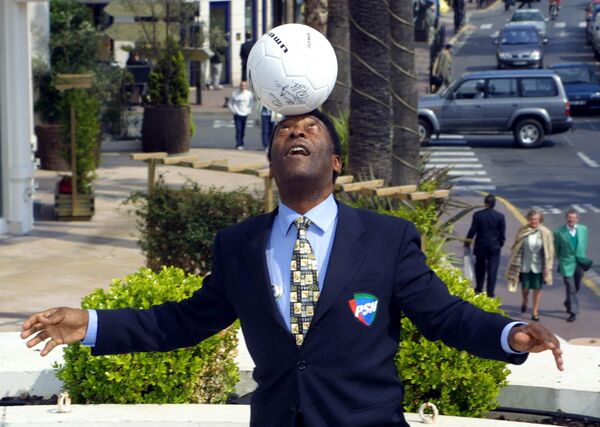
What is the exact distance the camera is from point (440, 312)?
3908mm

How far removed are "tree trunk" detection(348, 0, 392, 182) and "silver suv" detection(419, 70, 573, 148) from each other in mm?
15878

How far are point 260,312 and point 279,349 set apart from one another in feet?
0.46

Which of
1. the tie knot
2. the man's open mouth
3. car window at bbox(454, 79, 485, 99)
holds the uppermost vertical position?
the man's open mouth

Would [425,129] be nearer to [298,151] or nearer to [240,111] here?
[240,111]

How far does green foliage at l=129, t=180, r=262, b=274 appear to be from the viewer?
11281 millimetres

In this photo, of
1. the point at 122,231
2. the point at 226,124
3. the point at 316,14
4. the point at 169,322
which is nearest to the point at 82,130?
the point at 122,231

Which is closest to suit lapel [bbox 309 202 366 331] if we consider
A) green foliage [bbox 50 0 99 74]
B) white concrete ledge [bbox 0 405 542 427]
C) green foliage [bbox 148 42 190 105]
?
white concrete ledge [bbox 0 405 542 427]

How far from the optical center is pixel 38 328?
400 cm

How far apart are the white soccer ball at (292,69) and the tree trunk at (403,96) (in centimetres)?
787

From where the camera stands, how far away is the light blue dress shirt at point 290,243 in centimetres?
393

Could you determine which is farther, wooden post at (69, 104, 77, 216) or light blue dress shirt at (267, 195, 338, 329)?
wooden post at (69, 104, 77, 216)

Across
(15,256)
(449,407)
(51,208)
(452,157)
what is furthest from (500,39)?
(449,407)

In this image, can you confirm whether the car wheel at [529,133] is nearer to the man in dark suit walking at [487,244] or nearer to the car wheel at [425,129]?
the car wheel at [425,129]

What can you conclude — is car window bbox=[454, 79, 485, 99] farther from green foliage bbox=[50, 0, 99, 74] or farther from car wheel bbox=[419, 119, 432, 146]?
green foliage bbox=[50, 0, 99, 74]
